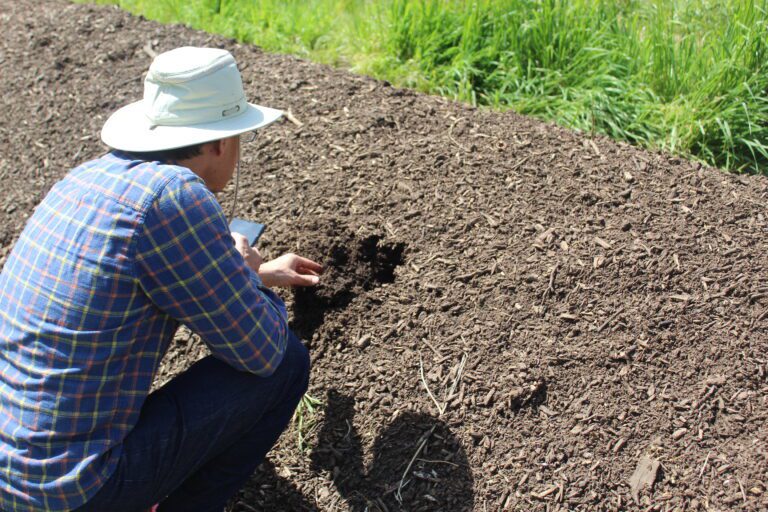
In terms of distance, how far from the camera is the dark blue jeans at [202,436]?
2.14 metres

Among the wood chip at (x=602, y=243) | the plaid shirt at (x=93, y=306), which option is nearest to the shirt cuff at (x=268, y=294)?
the plaid shirt at (x=93, y=306)

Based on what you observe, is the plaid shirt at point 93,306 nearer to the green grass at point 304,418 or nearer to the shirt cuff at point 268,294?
the shirt cuff at point 268,294

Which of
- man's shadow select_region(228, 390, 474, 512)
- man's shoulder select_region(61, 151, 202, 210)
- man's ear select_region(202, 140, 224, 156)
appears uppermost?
man's shoulder select_region(61, 151, 202, 210)

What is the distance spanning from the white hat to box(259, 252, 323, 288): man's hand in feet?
2.37

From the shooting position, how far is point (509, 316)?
117 inches

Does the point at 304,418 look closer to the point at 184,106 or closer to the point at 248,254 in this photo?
the point at 248,254

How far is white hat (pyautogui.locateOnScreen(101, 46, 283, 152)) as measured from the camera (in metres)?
2.17

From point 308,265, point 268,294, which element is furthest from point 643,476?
point 308,265

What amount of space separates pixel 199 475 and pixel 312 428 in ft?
1.82

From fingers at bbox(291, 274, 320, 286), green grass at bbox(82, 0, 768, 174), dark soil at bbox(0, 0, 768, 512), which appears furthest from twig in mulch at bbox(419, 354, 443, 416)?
green grass at bbox(82, 0, 768, 174)

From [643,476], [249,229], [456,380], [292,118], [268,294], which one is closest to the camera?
[268,294]

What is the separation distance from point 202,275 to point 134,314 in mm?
211

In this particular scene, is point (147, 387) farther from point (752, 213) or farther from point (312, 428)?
point (752, 213)

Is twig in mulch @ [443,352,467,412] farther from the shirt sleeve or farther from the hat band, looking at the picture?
the hat band
